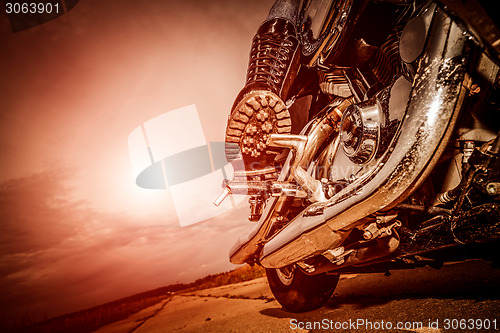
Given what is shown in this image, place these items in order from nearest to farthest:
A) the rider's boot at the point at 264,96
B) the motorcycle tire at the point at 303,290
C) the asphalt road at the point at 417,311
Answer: the asphalt road at the point at 417,311 < the rider's boot at the point at 264,96 < the motorcycle tire at the point at 303,290

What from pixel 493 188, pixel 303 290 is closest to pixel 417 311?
pixel 303 290

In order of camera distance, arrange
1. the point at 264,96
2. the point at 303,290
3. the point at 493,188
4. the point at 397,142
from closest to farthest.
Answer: the point at 493,188
the point at 397,142
the point at 264,96
the point at 303,290

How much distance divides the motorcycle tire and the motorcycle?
52 cm

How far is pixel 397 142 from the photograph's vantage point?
2.51 feet

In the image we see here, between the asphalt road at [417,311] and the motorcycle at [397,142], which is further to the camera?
the asphalt road at [417,311]

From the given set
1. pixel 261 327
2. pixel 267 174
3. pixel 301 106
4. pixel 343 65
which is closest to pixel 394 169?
pixel 343 65

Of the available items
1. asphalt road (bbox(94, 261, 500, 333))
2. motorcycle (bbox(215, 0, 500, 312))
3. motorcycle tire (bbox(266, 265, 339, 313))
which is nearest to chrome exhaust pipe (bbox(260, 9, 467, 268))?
motorcycle (bbox(215, 0, 500, 312))

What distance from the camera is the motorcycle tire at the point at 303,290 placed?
1.95 meters

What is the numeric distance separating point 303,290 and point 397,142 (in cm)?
162

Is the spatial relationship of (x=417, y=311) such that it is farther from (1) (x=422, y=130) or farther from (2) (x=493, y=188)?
(1) (x=422, y=130)

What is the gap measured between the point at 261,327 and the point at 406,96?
1.80 meters

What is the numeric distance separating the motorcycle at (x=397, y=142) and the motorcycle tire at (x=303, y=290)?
20.5 inches

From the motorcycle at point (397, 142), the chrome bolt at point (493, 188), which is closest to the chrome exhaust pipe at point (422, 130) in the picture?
the motorcycle at point (397, 142)

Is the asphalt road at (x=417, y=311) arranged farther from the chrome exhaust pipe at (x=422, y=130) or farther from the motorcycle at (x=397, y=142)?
the chrome exhaust pipe at (x=422, y=130)
